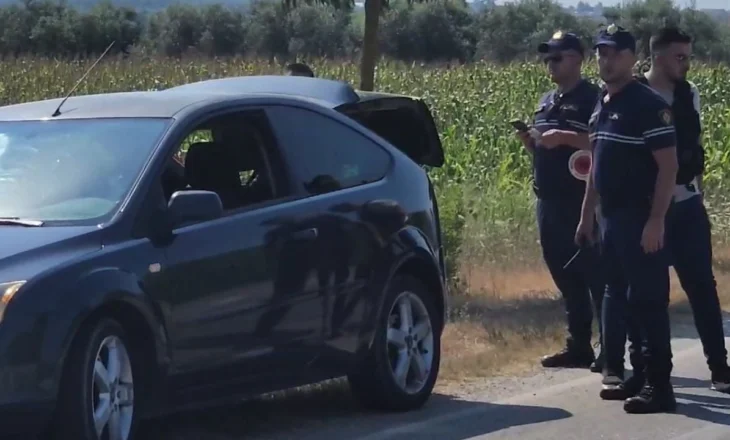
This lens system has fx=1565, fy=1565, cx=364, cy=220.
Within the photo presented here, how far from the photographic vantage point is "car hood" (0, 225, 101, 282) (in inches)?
235

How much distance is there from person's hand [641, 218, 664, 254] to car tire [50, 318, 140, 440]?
2.77 metres

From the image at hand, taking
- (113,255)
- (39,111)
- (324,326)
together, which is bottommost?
(324,326)

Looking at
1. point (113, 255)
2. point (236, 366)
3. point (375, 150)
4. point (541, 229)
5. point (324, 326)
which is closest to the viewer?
point (113, 255)

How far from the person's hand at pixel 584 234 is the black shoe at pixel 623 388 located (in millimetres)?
822

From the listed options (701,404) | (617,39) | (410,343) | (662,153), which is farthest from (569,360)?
(617,39)

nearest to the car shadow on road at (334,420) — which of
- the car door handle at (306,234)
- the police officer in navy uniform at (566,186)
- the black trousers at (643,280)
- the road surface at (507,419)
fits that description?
the road surface at (507,419)

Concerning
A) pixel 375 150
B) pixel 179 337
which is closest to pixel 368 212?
pixel 375 150

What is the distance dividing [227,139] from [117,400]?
5.10 ft

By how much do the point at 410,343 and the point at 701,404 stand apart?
5.25ft

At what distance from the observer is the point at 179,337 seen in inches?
259

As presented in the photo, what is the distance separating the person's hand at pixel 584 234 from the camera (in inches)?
340

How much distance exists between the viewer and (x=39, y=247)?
613 cm

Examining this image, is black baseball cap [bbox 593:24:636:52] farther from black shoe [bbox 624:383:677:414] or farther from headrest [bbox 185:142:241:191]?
headrest [bbox 185:142:241:191]

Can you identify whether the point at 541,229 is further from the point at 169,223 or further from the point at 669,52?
the point at 169,223
